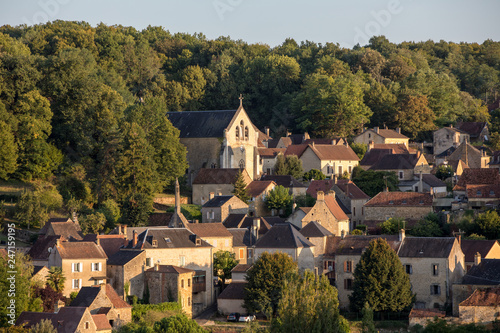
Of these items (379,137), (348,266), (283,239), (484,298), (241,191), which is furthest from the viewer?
(379,137)

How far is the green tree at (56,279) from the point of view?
173 ft

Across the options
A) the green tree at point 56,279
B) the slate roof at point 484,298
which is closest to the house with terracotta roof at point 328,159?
the slate roof at point 484,298

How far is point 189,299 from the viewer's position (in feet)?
184

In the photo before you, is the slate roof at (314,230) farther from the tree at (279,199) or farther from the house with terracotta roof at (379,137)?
the house with terracotta roof at (379,137)

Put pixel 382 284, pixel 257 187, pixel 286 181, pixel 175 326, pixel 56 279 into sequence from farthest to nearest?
1. pixel 286 181
2. pixel 257 187
3. pixel 382 284
4. pixel 56 279
5. pixel 175 326

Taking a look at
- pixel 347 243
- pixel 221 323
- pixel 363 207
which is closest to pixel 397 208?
pixel 363 207

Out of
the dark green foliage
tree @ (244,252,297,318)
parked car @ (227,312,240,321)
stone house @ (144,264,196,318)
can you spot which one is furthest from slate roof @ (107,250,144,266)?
the dark green foliage

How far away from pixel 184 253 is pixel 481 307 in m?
17.9

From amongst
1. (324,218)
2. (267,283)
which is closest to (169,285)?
(267,283)

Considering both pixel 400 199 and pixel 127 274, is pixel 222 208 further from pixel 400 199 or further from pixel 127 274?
pixel 127 274

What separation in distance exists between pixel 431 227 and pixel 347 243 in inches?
276

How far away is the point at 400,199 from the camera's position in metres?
69.4

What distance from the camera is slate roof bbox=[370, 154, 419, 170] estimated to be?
80.1 m

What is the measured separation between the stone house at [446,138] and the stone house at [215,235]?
35546 mm
